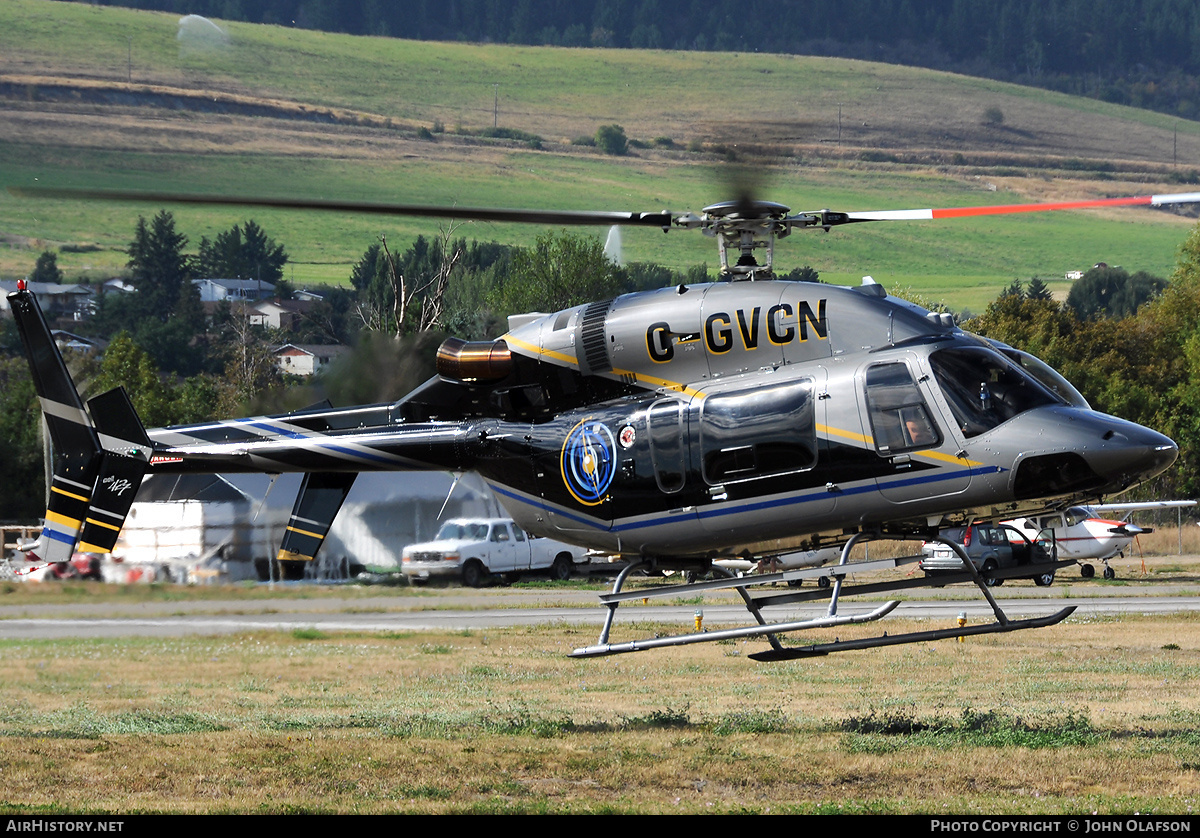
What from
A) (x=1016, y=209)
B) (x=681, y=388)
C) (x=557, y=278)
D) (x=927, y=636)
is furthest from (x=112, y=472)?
(x=557, y=278)

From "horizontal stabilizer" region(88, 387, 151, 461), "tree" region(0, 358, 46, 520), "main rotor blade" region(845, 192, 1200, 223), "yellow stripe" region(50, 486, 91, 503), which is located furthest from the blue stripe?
"tree" region(0, 358, 46, 520)

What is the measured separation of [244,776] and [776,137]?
22.9 feet

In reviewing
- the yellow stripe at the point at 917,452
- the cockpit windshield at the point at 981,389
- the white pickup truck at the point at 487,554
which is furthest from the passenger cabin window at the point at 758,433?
the white pickup truck at the point at 487,554

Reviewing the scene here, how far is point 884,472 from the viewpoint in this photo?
12.0m

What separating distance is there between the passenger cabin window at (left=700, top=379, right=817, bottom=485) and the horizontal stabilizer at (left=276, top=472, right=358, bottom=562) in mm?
4325

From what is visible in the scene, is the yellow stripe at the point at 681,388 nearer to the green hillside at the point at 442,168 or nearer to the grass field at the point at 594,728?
the grass field at the point at 594,728

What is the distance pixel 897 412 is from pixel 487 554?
22.7 meters

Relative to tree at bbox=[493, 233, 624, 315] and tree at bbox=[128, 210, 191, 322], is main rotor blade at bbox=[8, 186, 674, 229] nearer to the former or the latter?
tree at bbox=[493, 233, 624, 315]

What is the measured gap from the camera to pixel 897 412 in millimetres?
12000

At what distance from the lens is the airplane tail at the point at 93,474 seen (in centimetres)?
1518

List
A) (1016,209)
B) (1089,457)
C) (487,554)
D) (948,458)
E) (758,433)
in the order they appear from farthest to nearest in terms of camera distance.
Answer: (487,554)
(758,433)
(948,458)
(1016,209)
(1089,457)

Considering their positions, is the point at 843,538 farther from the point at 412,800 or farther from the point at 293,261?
the point at 293,261

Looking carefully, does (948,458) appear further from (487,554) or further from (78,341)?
(78,341)

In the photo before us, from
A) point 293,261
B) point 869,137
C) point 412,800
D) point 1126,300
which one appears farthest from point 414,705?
point 869,137
